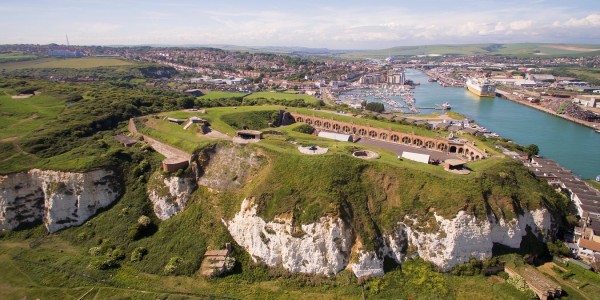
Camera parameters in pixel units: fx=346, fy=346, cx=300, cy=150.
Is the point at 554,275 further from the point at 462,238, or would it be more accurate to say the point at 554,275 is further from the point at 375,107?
the point at 375,107

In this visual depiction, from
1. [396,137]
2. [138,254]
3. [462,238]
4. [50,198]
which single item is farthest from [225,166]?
[396,137]

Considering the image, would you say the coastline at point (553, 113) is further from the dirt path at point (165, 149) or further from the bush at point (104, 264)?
the bush at point (104, 264)

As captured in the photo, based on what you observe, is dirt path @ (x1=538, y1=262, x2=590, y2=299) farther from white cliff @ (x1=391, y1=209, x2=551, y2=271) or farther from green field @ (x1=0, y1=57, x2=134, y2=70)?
green field @ (x1=0, y1=57, x2=134, y2=70)

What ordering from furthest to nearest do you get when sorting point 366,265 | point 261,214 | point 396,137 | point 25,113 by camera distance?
point 396,137
point 25,113
point 261,214
point 366,265

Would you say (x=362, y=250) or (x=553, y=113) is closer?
(x=362, y=250)

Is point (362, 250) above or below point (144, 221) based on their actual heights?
above

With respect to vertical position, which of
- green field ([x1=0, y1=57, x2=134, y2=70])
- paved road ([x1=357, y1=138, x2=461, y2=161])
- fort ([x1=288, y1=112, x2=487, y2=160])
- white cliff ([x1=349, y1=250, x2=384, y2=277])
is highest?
green field ([x1=0, y1=57, x2=134, y2=70])

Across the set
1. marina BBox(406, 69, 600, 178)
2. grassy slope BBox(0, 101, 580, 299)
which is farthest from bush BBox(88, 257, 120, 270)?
marina BBox(406, 69, 600, 178)
